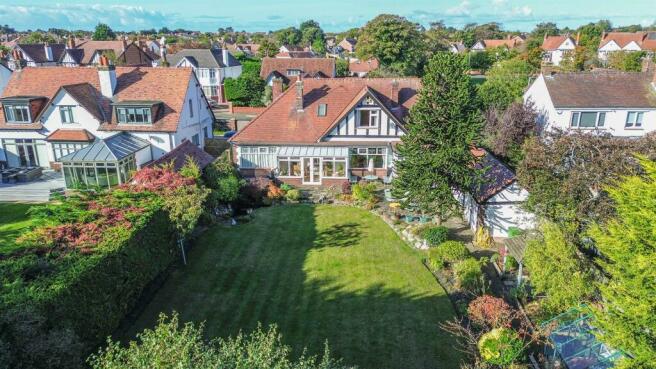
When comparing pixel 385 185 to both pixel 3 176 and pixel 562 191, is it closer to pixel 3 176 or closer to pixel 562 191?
pixel 562 191

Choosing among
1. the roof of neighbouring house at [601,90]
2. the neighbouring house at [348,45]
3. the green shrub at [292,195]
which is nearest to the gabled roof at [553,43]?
the neighbouring house at [348,45]

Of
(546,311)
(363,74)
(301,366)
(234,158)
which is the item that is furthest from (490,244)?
(363,74)

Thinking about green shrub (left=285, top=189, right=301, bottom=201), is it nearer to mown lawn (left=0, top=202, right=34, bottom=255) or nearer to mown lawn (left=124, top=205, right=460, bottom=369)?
mown lawn (left=124, top=205, right=460, bottom=369)

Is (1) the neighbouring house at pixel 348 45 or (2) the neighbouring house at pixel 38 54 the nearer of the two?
(2) the neighbouring house at pixel 38 54

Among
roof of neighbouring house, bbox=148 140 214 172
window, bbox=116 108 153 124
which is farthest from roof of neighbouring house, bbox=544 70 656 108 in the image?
window, bbox=116 108 153 124

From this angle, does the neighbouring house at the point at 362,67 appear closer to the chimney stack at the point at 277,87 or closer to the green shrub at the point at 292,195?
the chimney stack at the point at 277,87

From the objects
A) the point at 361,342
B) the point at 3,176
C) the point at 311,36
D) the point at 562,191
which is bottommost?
the point at 361,342
